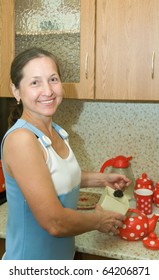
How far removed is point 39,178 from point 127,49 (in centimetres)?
73

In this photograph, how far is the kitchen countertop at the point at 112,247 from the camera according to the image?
113 cm

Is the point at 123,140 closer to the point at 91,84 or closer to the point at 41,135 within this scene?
the point at 91,84

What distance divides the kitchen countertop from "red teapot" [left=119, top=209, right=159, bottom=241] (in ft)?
0.08

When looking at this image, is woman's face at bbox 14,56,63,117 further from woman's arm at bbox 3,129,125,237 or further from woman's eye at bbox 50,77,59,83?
woman's arm at bbox 3,129,125,237

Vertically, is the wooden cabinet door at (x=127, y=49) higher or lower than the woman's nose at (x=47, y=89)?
higher

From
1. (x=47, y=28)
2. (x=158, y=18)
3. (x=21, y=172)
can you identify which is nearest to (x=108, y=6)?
(x=158, y=18)

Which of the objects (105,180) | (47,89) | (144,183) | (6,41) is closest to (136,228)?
A: (105,180)

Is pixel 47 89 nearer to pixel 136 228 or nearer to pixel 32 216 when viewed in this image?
pixel 32 216

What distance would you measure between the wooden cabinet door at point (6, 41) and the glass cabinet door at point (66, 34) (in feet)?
0.08

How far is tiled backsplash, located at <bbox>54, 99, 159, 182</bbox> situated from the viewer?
1.70m

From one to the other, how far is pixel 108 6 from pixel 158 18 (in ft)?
0.71

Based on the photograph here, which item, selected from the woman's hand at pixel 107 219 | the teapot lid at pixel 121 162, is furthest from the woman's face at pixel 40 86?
the teapot lid at pixel 121 162

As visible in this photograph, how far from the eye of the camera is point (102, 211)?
105cm

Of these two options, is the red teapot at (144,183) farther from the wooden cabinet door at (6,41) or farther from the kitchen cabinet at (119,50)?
the wooden cabinet door at (6,41)
